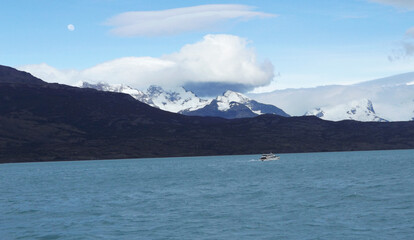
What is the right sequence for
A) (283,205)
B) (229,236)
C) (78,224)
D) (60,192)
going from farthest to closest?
(60,192) < (283,205) < (78,224) < (229,236)

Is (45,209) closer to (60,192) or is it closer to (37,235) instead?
(37,235)

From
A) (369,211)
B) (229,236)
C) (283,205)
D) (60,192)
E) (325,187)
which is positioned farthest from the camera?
(60,192)

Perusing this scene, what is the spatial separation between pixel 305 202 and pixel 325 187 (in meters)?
25.5

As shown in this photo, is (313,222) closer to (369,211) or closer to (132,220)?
(369,211)

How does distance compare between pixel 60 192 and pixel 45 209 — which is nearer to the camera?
pixel 45 209

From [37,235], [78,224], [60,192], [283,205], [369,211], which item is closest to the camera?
[37,235]

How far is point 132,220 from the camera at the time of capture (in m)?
67.6

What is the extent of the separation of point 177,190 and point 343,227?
54302mm

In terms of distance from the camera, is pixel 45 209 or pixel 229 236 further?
pixel 45 209

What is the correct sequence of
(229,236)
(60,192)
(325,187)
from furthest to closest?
(60,192) < (325,187) < (229,236)

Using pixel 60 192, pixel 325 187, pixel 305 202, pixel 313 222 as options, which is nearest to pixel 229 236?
pixel 313 222

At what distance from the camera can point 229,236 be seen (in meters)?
55.2

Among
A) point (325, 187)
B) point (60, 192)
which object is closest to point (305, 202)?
point (325, 187)

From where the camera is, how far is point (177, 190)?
108688mm
